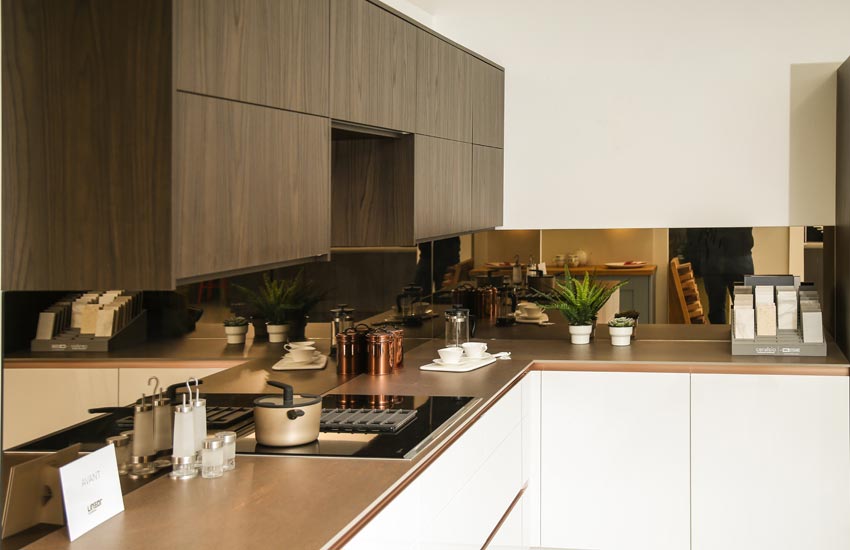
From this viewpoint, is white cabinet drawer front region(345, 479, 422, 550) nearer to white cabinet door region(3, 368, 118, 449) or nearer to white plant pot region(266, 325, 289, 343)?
white cabinet door region(3, 368, 118, 449)

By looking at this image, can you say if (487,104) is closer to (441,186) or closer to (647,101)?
(647,101)

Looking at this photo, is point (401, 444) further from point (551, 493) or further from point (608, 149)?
point (608, 149)

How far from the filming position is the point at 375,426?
2990 mm

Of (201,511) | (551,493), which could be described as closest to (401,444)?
(201,511)

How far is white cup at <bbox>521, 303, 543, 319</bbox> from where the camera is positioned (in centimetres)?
527

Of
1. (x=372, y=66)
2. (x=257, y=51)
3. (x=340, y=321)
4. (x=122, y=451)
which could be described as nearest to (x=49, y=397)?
(x=122, y=451)

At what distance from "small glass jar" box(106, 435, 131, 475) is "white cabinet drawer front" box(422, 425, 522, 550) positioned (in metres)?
0.79

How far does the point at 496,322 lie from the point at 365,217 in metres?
1.62

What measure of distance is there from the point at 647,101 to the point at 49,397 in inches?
146

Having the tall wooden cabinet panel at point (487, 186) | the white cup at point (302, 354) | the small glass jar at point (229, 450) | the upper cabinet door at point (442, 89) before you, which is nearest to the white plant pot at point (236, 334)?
the white cup at point (302, 354)

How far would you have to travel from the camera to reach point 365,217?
3879 mm

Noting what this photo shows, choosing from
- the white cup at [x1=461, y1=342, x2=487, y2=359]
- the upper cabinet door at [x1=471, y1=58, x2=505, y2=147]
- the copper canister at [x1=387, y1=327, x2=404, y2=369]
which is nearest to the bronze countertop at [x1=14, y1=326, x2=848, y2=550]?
the copper canister at [x1=387, y1=327, x2=404, y2=369]

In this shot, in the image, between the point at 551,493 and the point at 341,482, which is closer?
the point at 341,482

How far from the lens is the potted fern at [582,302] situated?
500 cm
